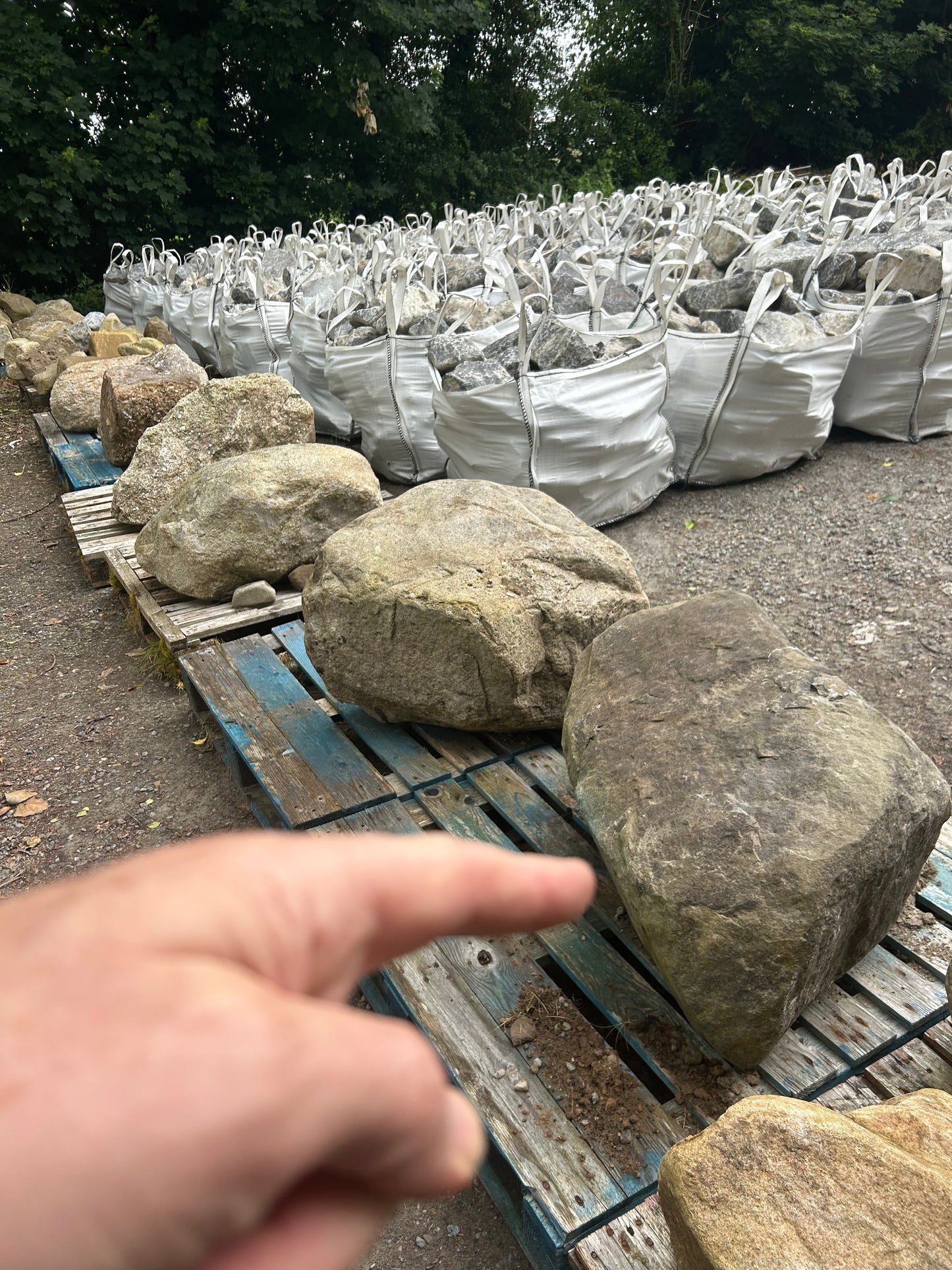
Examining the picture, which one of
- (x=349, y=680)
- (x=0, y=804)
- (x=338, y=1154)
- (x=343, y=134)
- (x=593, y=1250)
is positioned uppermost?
(x=343, y=134)

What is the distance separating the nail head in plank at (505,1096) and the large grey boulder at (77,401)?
5.19 m

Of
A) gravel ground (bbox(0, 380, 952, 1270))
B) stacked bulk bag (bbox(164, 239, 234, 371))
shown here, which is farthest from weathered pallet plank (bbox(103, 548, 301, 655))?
stacked bulk bag (bbox(164, 239, 234, 371))

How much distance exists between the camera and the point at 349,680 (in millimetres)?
2506

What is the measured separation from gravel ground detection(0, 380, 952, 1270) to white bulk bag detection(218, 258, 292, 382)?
2.17 meters

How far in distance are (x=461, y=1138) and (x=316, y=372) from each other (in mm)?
6023

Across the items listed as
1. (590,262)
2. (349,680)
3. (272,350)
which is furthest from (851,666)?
(272,350)

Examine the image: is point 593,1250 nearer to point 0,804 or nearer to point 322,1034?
point 322,1034

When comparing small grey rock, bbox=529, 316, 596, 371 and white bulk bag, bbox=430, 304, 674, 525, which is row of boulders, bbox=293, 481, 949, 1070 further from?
small grey rock, bbox=529, 316, 596, 371

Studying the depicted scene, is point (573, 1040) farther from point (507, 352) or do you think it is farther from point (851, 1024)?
point (507, 352)

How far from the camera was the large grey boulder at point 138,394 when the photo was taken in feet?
15.9

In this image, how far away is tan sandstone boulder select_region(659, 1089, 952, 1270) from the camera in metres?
1.07

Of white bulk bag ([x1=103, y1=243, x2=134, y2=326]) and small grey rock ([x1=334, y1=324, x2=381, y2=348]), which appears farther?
white bulk bag ([x1=103, y1=243, x2=134, y2=326])

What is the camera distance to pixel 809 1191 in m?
1.14

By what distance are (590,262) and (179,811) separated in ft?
16.8
